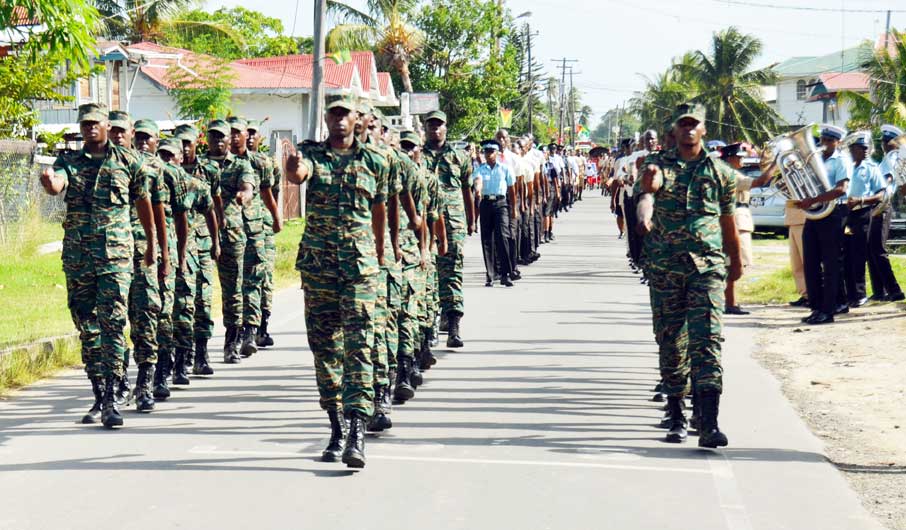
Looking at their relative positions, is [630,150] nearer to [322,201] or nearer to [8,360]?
[8,360]

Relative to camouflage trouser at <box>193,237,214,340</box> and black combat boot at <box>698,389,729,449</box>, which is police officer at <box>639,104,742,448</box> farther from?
camouflage trouser at <box>193,237,214,340</box>

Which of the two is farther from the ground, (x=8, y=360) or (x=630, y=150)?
(x=630, y=150)

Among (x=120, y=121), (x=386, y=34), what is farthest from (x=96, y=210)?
(x=386, y=34)

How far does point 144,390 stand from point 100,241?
1233 mm

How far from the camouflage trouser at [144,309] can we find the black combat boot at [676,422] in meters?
3.43

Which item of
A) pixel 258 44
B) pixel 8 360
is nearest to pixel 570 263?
pixel 8 360

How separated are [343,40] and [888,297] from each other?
121 ft

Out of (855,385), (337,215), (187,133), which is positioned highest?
(187,133)

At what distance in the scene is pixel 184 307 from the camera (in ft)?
32.3

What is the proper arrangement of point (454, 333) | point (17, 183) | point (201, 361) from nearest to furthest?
1. point (201, 361)
2. point (454, 333)
3. point (17, 183)

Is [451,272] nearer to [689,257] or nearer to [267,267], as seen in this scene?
[267,267]

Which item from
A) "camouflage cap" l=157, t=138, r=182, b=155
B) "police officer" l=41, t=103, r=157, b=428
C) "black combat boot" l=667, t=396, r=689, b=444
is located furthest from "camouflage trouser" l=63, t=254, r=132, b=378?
"black combat boot" l=667, t=396, r=689, b=444

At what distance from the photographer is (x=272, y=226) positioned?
1148cm

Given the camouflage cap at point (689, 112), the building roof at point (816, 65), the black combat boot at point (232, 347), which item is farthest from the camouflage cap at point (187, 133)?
the building roof at point (816, 65)
